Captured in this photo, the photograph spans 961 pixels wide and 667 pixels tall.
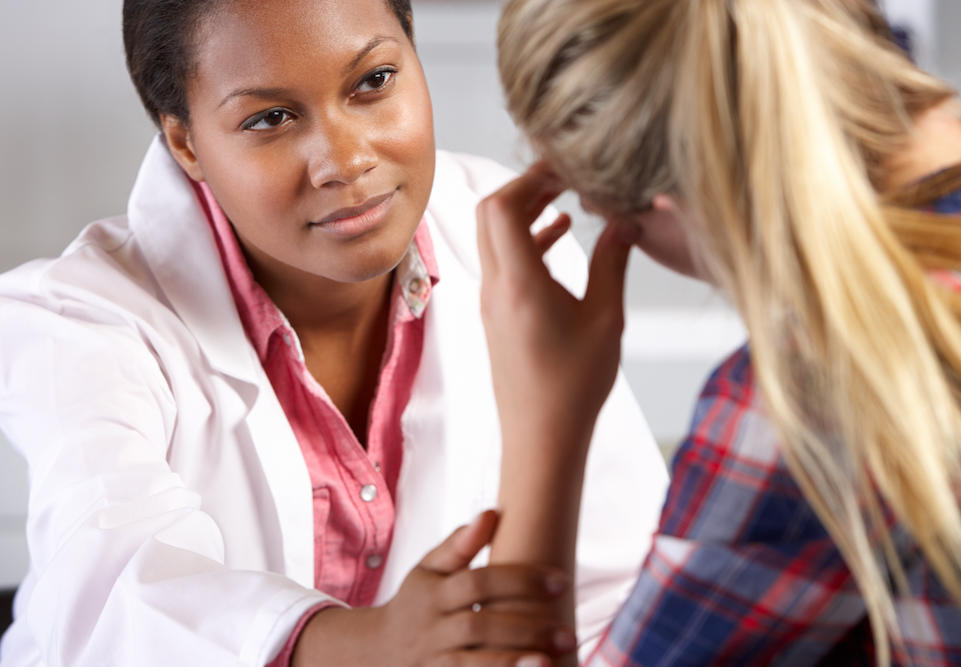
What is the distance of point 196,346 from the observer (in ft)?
3.02

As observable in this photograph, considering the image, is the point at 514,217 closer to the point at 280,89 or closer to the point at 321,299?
the point at 280,89

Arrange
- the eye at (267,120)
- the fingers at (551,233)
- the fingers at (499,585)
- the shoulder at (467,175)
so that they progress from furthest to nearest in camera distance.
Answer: the shoulder at (467,175) → the eye at (267,120) → the fingers at (551,233) → the fingers at (499,585)

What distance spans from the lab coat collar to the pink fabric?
0.02 meters

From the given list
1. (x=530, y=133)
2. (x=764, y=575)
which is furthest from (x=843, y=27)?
(x=764, y=575)

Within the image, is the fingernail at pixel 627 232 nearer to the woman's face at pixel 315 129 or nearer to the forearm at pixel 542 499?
the forearm at pixel 542 499

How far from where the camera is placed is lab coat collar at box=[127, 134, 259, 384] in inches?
36.5

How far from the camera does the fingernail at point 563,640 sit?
24.6 inches

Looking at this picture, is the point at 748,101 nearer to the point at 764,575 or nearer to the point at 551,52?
the point at 551,52

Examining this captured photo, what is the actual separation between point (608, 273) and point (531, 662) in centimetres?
23

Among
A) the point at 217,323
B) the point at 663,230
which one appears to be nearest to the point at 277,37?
the point at 217,323

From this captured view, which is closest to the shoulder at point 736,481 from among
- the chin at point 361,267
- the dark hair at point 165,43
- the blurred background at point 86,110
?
the chin at point 361,267

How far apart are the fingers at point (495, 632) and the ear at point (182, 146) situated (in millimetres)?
495

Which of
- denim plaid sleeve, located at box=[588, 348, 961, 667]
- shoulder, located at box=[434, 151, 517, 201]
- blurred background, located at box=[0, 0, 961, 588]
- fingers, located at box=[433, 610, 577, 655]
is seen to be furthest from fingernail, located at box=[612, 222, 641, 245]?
blurred background, located at box=[0, 0, 961, 588]

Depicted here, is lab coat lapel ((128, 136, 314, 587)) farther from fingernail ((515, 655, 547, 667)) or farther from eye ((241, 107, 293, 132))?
fingernail ((515, 655, 547, 667))
